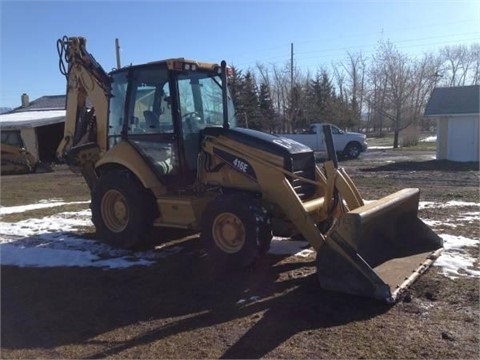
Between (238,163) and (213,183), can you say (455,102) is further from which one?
(238,163)

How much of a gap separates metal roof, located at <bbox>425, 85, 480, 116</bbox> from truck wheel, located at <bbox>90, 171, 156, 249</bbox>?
69.1ft

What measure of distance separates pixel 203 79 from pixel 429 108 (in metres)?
21.2

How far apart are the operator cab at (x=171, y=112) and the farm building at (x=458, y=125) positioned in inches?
Result: 787

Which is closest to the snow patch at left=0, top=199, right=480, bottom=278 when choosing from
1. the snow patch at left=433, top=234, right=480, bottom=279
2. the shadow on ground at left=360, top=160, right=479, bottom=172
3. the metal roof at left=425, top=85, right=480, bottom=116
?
the snow patch at left=433, top=234, right=480, bottom=279

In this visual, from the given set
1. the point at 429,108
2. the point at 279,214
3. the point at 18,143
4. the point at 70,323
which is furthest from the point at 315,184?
the point at 18,143

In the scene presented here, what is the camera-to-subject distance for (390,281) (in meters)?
5.32

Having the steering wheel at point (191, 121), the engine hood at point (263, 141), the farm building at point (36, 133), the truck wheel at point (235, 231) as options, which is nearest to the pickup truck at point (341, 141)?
the farm building at point (36, 133)

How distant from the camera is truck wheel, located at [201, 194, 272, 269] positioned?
6105 mm

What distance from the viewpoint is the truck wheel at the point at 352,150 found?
2802 centimetres

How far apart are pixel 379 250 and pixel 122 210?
3865 millimetres

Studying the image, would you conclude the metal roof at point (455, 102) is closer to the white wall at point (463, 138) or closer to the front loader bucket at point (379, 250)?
the white wall at point (463, 138)

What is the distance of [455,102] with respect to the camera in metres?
25.6

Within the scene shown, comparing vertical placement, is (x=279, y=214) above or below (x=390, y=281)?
above

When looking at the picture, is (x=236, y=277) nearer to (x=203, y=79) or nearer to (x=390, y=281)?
(x=390, y=281)
